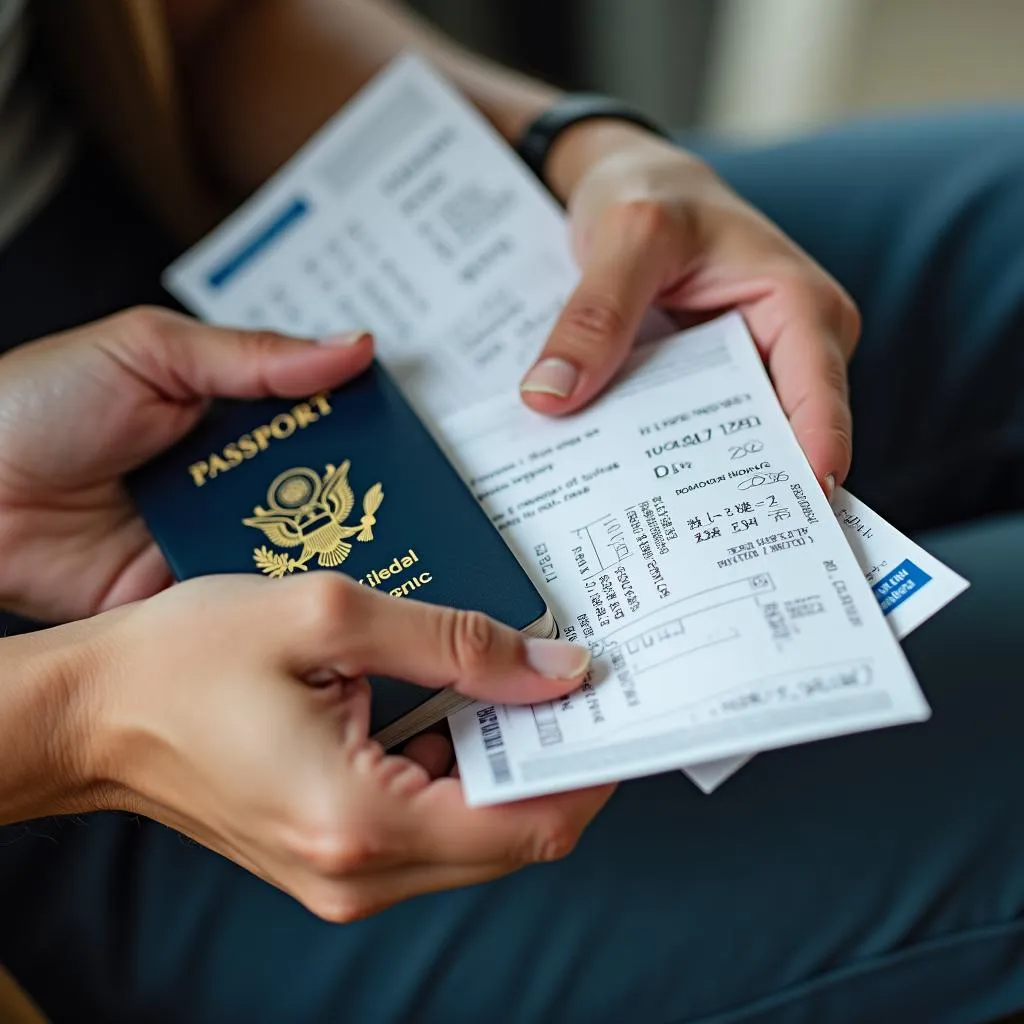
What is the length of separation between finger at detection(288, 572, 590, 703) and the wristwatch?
47 cm

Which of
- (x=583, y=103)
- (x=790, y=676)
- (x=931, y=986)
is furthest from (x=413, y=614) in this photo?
(x=583, y=103)

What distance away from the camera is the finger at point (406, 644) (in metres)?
0.48

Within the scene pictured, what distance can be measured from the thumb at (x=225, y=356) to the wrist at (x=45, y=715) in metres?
0.19

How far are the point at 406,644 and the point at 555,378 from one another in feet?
0.66

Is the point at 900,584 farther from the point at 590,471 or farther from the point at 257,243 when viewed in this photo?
the point at 257,243

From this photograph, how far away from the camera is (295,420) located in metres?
0.67

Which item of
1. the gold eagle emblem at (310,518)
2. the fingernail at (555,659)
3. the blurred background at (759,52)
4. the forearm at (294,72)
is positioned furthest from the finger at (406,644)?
the blurred background at (759,52)

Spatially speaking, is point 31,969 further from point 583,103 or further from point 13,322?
point 583,103

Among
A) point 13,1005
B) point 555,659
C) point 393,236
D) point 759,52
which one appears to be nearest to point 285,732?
point 555,659

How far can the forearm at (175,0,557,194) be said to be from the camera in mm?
861

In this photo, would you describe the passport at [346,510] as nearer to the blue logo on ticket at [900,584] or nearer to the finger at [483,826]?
the finger at [483,826]

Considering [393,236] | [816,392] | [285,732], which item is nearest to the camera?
[285,732]

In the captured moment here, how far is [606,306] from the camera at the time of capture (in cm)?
62

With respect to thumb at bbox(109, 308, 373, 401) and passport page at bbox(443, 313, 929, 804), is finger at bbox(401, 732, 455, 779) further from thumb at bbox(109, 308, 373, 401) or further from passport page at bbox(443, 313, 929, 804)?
thumb at bbox(109, 308, 373, 401)
